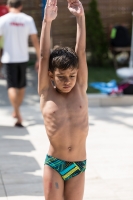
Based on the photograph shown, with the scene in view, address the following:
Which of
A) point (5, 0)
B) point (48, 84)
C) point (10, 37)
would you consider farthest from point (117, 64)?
point (48, 84)

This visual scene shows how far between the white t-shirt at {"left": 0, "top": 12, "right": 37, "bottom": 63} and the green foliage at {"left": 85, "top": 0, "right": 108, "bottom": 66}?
17.2ft

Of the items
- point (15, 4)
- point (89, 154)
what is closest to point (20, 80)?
point (15, 4)

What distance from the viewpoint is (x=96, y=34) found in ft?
42.5

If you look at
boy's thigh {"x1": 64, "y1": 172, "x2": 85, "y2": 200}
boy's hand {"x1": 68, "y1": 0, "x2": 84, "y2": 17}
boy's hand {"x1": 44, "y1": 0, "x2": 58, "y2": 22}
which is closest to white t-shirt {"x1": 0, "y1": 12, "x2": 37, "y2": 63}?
boy's hand {"x1": 68, "y1": 0, "x2": 84, "y2": 17}

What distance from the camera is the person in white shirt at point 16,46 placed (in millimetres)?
7703

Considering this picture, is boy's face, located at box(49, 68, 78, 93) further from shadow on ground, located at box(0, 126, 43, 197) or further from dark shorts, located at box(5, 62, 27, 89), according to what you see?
dark shorts, located at box(5, 62, 27, 89)

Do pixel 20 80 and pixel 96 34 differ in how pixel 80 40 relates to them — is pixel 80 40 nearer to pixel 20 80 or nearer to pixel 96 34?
pixel 20 80

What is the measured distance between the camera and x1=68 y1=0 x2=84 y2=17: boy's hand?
12.4 feet

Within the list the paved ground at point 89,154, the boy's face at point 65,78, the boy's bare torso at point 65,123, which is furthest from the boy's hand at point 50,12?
the paved ground at point 89,154

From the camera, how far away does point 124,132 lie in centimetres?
752

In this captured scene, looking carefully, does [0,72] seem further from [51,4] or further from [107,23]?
[51,4]

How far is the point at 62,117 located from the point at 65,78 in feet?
1.04

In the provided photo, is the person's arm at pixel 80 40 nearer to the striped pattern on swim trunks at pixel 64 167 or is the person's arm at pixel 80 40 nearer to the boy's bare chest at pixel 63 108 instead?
the boy's bare chest at pixel 63 108

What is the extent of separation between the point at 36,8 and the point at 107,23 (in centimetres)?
207
